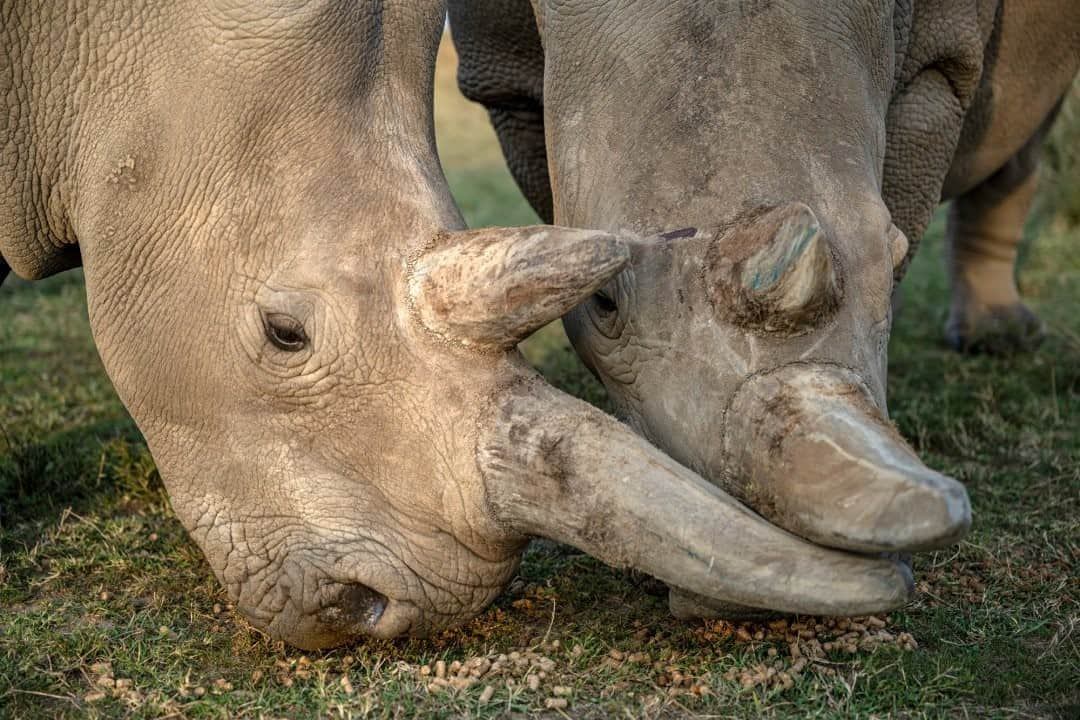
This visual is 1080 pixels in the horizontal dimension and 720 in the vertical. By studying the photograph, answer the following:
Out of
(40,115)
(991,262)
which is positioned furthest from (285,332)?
(991,262)

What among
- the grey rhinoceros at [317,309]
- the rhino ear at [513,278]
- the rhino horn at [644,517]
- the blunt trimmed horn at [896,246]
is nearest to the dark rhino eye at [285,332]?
the grey rhinoceros at [317,309]

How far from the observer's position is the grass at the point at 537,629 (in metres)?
3.11

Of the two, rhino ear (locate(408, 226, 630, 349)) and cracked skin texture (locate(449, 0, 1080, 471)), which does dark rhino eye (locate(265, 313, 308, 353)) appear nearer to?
rhino ear (locate(408, 226, 630, 349))

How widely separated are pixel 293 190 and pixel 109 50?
61cm

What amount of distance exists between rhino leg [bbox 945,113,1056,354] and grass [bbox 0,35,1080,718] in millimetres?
1262

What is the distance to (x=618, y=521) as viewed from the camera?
2891 millimetres

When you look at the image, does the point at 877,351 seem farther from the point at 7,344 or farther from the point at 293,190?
the point at 7,344

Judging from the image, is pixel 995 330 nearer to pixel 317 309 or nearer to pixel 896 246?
pixel 896 246

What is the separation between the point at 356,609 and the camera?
10.6 ft

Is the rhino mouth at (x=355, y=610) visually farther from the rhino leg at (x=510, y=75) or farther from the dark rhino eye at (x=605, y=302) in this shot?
the rhino leg at (x=510, y=75)

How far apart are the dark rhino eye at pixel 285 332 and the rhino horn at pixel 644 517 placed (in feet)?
1.65

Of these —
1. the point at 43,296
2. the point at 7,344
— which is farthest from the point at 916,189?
the point at 43,296

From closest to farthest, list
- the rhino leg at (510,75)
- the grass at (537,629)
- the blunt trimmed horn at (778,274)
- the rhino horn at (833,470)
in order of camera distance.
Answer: the rhino horn at (833,470)
the blunt trimmed horn at (778,274)
the grass at (537,629)
the rhino leg at (510,75)

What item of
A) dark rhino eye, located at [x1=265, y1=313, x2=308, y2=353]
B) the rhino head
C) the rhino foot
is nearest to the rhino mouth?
dark rhino eye, located at [x1=265, y1=313, x2=308, y2=353]
